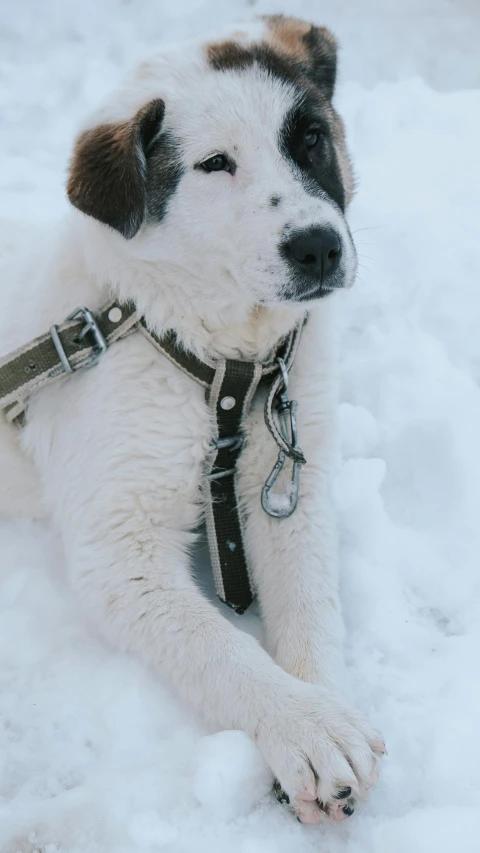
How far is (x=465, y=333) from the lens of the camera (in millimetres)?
3668

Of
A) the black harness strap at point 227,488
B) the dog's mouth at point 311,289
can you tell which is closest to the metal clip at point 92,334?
the black harness strap at point 227,488

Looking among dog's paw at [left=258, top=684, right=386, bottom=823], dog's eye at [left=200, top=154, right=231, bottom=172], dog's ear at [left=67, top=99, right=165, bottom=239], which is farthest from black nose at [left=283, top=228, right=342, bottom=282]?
dog's paw at [left=258, top=684, right=386, bottom=823]

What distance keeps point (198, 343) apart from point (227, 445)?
0.35m

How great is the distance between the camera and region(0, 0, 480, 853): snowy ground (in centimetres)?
196

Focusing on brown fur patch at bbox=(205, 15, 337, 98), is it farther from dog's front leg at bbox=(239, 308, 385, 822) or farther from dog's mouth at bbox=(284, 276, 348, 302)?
dog's front leg at bbox=(239, 308, 385, 822)

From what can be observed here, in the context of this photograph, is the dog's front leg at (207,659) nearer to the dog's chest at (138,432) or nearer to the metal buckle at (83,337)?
the dog's chest at (138,432)

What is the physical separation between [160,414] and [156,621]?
2.14ft

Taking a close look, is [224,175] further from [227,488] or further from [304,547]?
[304,547]

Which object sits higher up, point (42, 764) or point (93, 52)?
point (93, 52)

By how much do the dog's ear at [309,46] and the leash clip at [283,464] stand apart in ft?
3.34

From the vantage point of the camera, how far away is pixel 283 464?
2.67 metres

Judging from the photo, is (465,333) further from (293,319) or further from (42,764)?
(42,764)

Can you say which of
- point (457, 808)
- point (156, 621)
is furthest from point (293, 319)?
point (457, 808)

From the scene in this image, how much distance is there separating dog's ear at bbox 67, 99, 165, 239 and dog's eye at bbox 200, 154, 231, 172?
20cm
